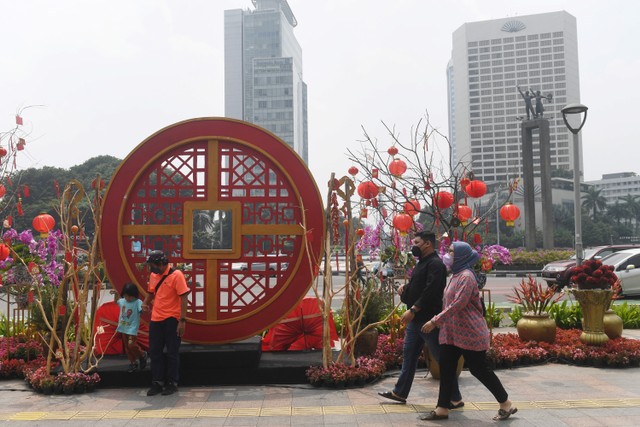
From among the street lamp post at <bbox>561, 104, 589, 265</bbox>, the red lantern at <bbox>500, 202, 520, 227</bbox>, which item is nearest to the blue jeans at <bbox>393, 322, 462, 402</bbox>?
the red lantern at <bbox>500, 202, 520, 227</bbox>

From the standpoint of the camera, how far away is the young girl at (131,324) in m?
5.32

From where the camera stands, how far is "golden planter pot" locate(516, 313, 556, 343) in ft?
21.4

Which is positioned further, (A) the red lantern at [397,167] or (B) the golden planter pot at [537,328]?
(A) the red lantern at [397,167]

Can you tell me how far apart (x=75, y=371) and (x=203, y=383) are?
3.99ft

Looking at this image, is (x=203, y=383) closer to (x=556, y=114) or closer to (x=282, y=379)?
(x=282, y=379)

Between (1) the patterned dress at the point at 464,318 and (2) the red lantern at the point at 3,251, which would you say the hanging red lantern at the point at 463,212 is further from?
(2) the red lantern at the point at 3,251

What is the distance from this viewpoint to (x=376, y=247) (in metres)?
8.61

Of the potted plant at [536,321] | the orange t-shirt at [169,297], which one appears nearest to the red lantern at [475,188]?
the potted plant at [536,321]

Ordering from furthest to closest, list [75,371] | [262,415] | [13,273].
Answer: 1. [13,273]
2. [75,371]
3. [262,415]

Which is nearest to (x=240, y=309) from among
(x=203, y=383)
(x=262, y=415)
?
(x=203, y=383)

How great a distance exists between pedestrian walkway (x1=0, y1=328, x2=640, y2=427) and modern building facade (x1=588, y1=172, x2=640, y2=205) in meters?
122

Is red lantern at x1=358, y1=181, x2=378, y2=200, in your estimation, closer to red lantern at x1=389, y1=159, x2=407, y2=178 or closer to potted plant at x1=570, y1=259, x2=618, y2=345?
red lantern at x1=389, y1=159, x2=407, y2=178

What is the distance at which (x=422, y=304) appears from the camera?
14.3 ft

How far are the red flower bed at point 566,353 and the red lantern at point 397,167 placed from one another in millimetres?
2328
